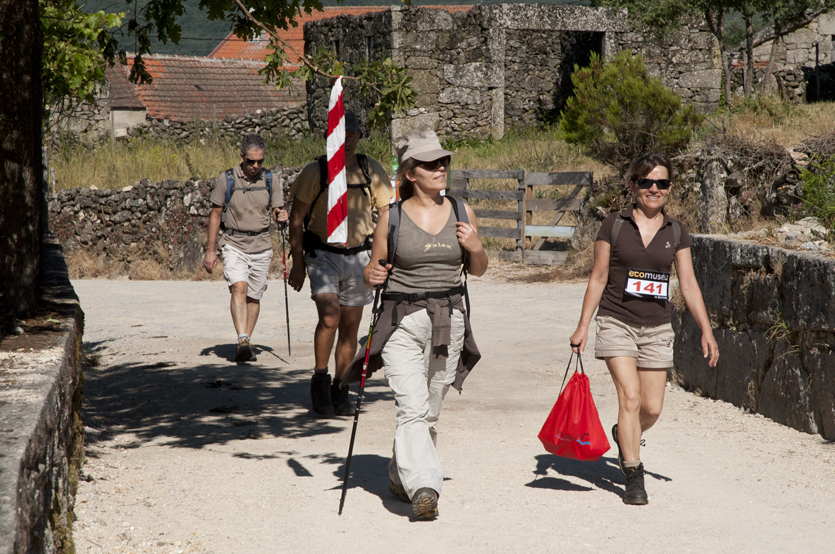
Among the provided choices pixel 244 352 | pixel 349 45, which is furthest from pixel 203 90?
pixel 244 352

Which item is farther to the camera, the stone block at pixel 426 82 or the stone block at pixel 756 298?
the stone block at pixel 426 82

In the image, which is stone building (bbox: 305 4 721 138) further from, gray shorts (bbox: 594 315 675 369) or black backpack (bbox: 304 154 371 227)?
gray shorts (bbox: 594 315 675 369)

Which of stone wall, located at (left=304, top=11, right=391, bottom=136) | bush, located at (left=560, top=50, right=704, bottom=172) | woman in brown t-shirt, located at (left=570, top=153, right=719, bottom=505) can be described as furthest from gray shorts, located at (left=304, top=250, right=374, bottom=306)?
stone wall, located at (left=304, top=11, right=391, bottom=136)

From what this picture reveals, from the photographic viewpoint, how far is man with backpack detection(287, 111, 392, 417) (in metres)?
5.87

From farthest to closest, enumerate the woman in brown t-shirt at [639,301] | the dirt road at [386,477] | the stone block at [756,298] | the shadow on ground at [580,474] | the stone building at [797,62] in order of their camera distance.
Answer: the stone building at [797,62], the stone block at [756,298], the shadow on ground at [580,474], the woman in brown t-shirt at [639,301], the dirt road at [386,477]

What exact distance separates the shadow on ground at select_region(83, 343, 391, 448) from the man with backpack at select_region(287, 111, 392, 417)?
26 centimetres

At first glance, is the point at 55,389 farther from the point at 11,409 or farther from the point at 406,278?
the point at 406,278

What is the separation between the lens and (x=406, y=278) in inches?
165

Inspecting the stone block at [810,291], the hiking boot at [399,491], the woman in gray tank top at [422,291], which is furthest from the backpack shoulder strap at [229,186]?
the stone block at [810,291]

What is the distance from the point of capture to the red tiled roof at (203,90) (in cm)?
2872

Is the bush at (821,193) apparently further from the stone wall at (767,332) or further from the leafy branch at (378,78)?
the leafy branch at (378,78)

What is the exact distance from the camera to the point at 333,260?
5891 millimetres

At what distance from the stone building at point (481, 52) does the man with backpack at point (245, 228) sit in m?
12.4

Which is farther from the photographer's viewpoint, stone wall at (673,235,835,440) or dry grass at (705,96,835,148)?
dry grass at (705,96,835,148)
